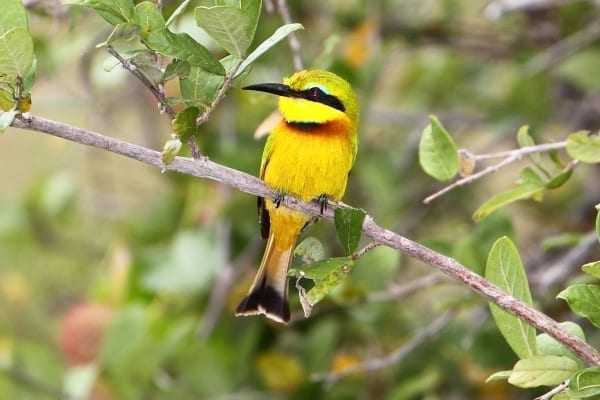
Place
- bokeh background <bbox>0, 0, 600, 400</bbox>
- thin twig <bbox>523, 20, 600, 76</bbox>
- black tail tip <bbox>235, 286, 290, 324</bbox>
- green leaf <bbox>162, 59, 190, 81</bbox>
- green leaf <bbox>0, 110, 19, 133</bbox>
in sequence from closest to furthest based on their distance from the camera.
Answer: green leaf <bbox>0, 110, 19, 133</bbox> < green leaf <bbox>162, 59, 190, 81</bbox> < black tail tip <bbox>235, 286, 290, 324</bbox> < bokeh background <bbox>0, 0, 600, 400</bbox> < thin twig <bbox>523, 20, 600, 76</bbox>

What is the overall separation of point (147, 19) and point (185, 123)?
175 mm

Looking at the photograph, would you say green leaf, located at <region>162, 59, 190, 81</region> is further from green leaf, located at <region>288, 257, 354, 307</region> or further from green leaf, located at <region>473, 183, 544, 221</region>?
green leaf, located at <region>473, 183, 544, 221</region>

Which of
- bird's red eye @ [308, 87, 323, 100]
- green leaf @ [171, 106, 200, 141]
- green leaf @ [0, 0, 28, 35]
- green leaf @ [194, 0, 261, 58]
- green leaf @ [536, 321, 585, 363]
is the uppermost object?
bird's red eye @ [308, 87, 323, 100]

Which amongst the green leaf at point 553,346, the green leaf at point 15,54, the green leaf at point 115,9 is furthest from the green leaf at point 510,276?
the green leaf at point 15,54

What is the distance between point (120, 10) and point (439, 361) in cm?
171

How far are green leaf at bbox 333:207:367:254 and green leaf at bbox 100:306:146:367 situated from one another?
4.13 ft

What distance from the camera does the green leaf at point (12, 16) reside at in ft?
4.87

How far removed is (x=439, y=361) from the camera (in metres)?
2.81

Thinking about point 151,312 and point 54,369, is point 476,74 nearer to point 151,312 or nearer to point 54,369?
point 151,312

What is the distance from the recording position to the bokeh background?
8.78 ft

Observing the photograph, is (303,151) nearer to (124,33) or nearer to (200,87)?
(200,87)

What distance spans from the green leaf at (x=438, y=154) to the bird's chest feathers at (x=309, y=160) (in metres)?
0.34

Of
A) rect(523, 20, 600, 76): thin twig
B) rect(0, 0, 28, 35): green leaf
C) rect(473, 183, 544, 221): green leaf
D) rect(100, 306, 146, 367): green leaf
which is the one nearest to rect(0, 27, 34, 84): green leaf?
rect(0, 0, 28, 35): green leaf

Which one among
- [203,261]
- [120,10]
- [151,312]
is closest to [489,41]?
[203,261]
